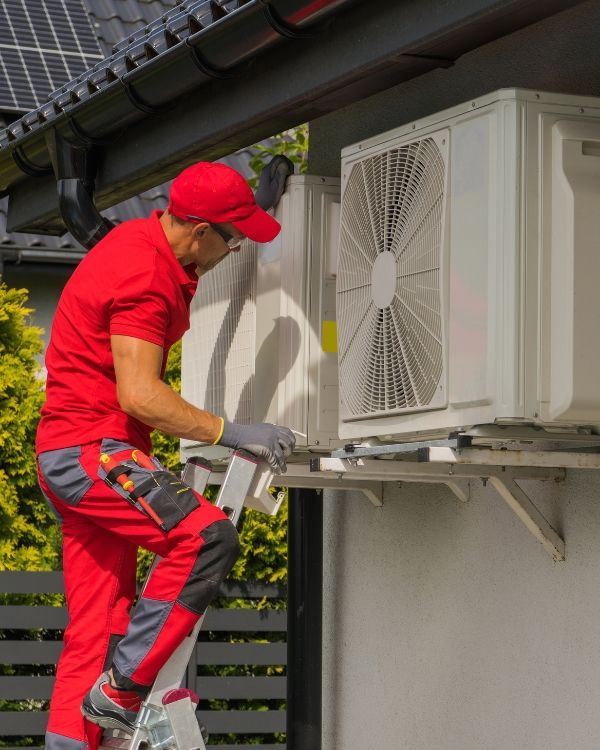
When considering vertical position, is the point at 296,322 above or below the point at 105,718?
above

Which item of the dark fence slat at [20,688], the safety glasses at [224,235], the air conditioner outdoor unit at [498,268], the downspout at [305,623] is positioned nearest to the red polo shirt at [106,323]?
the safety glasses at [224,235]

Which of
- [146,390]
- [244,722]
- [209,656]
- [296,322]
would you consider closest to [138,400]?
[146,390]

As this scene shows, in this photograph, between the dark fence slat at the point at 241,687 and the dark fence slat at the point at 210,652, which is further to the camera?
the dark fence slat at the point at 241,687

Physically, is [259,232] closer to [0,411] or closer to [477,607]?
[477,607]

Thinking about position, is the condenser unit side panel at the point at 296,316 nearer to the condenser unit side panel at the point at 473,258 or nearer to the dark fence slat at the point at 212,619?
the condenser unit side panel at the point at 473,258

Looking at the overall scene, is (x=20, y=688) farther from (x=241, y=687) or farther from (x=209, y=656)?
(x=241, y=687)

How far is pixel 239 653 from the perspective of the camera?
7832 millimetres

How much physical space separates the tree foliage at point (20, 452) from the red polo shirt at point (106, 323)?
3.78 meters

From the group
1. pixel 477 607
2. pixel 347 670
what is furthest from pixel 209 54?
pixel 347 670

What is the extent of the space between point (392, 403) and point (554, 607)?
750 mm

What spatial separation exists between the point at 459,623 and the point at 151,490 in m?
1.28

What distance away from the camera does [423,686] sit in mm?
4570

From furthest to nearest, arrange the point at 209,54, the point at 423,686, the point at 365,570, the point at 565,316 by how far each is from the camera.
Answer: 1. the point at 365,570
2. the point at 423,686
3. the point at 209,54
4. the point at 565,316

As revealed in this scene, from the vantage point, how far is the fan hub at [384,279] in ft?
12.4
